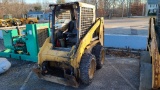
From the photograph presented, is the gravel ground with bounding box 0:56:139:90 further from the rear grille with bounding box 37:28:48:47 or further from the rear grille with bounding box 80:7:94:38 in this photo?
the rear grille with bounding box 80:7:94:38

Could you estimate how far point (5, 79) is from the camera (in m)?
4.96

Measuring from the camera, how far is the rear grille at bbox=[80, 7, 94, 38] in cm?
449

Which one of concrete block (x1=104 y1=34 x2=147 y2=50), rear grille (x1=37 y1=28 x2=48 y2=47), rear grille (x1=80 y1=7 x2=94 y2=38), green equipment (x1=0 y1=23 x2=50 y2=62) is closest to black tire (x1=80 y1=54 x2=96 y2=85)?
rear grille (x1=80 y1=7 x2=94 y2=38)

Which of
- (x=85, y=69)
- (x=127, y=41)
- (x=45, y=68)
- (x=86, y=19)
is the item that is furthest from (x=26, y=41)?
(x=127, y=41)

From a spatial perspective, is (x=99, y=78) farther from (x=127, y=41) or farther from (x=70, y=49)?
(x=127, y=41)

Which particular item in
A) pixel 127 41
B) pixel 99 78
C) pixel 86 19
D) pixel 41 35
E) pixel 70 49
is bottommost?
pixel 99 78

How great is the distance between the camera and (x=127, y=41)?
745cm

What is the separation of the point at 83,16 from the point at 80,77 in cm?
172

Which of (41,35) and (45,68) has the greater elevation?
(41,35)

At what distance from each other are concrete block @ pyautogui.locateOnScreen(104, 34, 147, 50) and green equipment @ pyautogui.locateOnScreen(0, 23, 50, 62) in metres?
3.17

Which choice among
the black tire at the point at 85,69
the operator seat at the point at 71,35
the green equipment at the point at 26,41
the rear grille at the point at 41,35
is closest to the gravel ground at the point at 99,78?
the black tire at the point at 85,69

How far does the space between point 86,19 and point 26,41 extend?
2713mm

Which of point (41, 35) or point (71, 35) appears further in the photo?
point (41, 35)

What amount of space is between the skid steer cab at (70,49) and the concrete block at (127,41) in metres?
2.44
